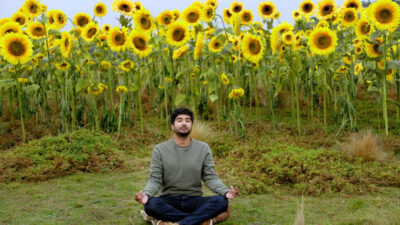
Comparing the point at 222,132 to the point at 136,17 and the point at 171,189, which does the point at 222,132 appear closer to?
the point at 136,17

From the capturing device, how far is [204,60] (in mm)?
8734

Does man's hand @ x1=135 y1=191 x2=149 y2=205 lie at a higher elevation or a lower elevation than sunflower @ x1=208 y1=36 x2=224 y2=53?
lower

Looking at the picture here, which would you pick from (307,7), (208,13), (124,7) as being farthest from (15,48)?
(307,7)

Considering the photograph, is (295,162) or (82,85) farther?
(82,85)

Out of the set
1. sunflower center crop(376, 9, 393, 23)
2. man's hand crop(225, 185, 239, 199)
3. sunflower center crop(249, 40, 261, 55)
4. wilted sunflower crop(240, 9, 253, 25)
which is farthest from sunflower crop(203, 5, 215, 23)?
man's hand crop(225, 185, 239, 199)

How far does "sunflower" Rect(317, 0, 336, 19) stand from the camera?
8.02 metres

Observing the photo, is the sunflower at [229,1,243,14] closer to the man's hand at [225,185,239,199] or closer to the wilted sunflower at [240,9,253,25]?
the wilted sunflower at [240,9,253,25]

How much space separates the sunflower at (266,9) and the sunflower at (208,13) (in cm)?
170

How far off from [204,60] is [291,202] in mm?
4428

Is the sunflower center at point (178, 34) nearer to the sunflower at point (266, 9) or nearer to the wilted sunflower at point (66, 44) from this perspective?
the wilted sunflower at point (66, 44)

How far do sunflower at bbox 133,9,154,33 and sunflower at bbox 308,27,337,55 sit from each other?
9.05 ft

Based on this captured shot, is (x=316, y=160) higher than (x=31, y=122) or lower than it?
lower

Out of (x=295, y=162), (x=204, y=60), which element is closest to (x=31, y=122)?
(x=204, y=60)

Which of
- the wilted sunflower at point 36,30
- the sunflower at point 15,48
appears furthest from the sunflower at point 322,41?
the wilted sunflower at point 36,30
